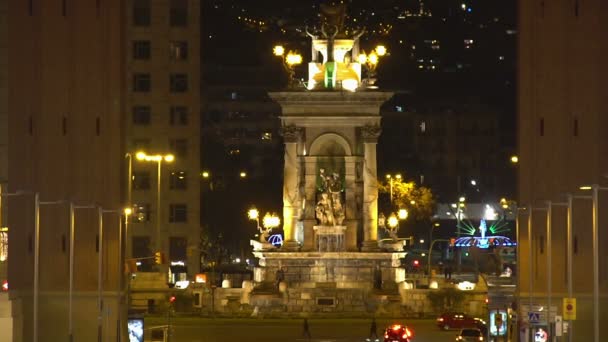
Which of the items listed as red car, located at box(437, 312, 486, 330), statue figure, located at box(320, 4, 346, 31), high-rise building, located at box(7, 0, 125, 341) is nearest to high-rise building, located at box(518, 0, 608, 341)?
high-rise building, located at box(7, 0, 125, 341)

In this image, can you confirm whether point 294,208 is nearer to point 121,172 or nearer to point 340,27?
point 340,27

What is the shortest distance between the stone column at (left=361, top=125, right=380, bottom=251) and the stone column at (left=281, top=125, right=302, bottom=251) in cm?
379

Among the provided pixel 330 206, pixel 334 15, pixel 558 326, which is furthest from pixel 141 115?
pixel 558 326

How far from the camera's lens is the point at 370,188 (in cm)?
11600

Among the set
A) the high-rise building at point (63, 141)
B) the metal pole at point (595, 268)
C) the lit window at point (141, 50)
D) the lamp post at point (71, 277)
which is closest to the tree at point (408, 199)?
the lit window at point (141, 50)

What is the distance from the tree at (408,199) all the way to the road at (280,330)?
49.9 meters

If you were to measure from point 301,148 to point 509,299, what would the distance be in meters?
30.9

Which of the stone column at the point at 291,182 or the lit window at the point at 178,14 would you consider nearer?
the stone column at the point at 291,182

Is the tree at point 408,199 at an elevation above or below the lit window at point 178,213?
above

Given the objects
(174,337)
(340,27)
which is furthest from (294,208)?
(174,337)

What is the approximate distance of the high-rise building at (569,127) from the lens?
7544cm

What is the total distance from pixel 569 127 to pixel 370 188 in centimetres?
4031

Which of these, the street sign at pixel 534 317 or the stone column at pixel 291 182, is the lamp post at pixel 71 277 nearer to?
the street sign at pixel 534 317

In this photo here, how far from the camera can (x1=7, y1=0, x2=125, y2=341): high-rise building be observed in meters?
76.2
